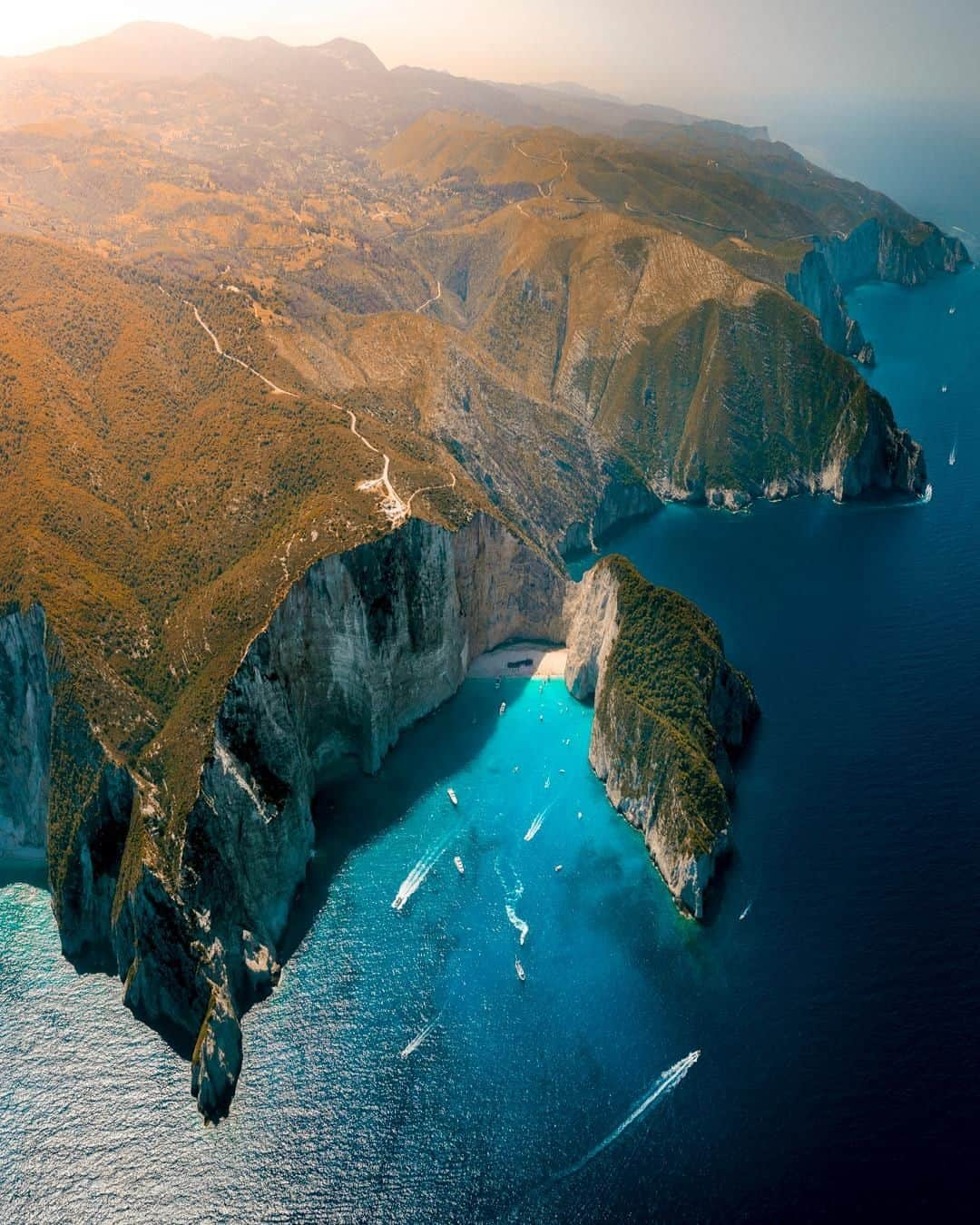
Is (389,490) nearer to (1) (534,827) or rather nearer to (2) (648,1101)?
(1) (534,827)

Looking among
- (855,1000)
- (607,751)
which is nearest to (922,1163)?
(855,1000)

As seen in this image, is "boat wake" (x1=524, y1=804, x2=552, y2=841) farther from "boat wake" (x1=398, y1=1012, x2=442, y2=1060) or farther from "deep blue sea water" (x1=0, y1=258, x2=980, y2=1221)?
"boat wake" (x1=398, y1=1012, x2=442, y2=1060)

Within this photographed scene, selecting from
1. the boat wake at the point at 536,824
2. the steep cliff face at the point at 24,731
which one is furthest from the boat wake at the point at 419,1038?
the steep cliff face at the point at 24,731

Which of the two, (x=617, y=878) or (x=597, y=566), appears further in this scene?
(x=597, y=566)

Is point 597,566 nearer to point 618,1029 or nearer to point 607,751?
point 607,751

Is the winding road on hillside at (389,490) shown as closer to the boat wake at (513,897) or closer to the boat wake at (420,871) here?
the boat wake at (420,871)
